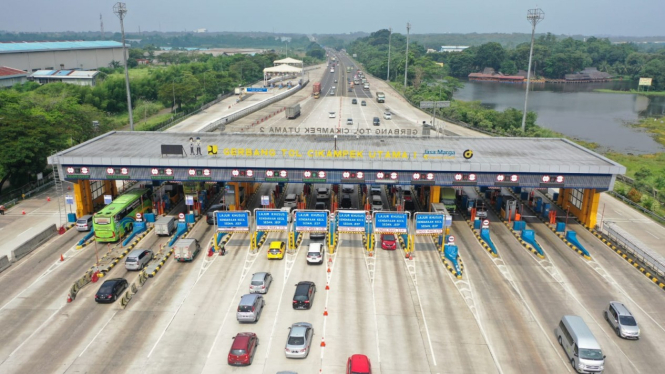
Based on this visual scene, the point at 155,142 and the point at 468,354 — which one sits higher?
the point at 155,142

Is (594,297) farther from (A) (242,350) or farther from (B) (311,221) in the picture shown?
(A) (242,350)

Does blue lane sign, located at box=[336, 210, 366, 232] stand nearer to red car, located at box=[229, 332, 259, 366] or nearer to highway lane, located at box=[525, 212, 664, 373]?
red car, located at box=[229, 332, 259, 366]

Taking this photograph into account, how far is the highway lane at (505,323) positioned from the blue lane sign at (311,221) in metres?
13.4

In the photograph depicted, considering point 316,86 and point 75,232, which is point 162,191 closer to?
point 75,232

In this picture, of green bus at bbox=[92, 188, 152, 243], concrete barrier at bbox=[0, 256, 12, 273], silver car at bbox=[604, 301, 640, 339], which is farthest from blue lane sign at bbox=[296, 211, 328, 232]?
concrete barrier at bbox=[0, 256, 12, 273]

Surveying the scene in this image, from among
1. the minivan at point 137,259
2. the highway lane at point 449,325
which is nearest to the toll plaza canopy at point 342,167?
the highway lane at point 449,325

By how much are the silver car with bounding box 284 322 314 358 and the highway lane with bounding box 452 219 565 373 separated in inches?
472

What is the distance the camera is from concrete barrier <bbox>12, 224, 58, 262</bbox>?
45844mm

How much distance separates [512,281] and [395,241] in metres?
11.5

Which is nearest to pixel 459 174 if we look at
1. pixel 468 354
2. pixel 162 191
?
pixel 468 354

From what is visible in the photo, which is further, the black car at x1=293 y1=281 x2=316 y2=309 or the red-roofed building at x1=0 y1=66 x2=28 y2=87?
the red-roofed building at x1=0 y1=66 x2=28 y2=87

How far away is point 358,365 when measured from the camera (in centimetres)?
2878

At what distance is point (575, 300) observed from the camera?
128 feet

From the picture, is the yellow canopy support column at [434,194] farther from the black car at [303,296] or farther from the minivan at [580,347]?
the minivan at [580,347]
